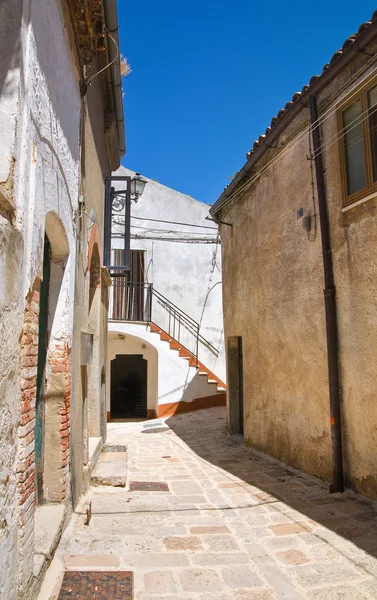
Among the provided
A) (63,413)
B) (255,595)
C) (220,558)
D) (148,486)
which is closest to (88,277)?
(63,413)

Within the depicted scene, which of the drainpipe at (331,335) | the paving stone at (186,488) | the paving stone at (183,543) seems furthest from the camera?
the paving stone at (186,488)

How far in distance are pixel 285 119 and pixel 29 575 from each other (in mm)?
6381

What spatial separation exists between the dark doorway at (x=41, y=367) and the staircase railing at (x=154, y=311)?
34.0ft

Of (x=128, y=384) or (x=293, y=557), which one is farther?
(x=128, y=384)

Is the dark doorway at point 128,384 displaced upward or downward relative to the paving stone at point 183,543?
upward

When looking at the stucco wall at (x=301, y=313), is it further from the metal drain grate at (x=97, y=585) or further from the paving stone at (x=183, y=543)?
the metal drain grate at (x=97, y=585)

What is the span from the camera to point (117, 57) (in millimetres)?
6008

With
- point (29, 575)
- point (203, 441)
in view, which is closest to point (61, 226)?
point (29, 575)

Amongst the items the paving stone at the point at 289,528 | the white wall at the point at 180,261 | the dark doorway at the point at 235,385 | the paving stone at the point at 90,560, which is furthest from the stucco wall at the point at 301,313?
the white wall at the point at 180,261

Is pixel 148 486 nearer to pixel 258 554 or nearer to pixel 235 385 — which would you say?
pixel 258 554

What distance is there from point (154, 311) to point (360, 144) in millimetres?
10917

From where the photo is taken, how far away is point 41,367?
4.08 m

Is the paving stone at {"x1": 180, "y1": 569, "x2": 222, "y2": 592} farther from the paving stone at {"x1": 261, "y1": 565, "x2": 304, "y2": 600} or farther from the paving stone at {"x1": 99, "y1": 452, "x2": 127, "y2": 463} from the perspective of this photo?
the paving stone at {"x1": 99, "y1": 452, "x2": 127, "y2": 463}

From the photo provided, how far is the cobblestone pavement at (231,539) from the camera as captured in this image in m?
3.29
